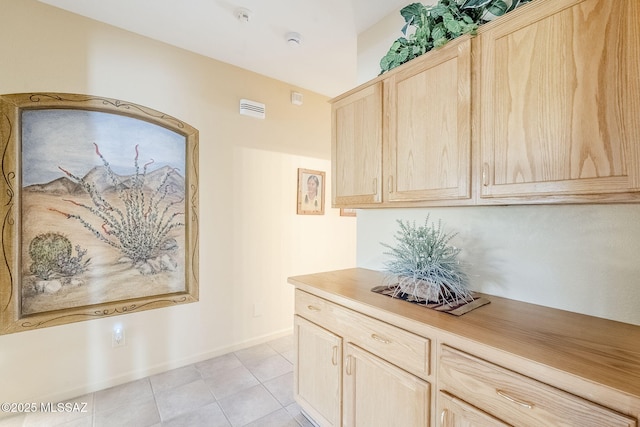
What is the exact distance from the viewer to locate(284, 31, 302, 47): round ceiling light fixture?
2211mm

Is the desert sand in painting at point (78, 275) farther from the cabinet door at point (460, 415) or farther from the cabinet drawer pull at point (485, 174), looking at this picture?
the cabinet drawer pull at point (485, 174)

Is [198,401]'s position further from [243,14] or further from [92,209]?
[243,14]

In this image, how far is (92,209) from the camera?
6.77ft

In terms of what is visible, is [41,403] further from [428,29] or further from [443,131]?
[428,29]

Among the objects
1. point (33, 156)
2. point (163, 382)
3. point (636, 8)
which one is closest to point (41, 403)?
point (163, 382)

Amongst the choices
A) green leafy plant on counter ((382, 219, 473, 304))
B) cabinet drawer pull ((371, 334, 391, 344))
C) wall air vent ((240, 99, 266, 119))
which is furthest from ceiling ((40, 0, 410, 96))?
cabinet drawer pull ((371, 334, 391, 344))

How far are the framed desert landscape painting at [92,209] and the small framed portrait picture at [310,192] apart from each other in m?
1.16

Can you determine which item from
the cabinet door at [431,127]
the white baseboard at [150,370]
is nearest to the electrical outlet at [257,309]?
the white baseboard at [150,370]

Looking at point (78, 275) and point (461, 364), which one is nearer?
point (461, 364)

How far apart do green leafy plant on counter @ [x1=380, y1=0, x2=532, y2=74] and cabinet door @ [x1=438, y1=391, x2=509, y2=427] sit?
5.06ft

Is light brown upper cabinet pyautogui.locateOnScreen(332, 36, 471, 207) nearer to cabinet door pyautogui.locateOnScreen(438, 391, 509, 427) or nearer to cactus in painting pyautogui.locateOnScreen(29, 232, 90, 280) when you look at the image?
cabinet door pyautogui.locateOnScreen(438, 391, 509, 427)

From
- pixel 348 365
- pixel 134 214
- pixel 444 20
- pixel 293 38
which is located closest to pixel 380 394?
pixel 348 365

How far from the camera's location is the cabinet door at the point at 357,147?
5.69 ft

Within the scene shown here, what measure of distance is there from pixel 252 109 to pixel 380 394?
2609 millimetres
